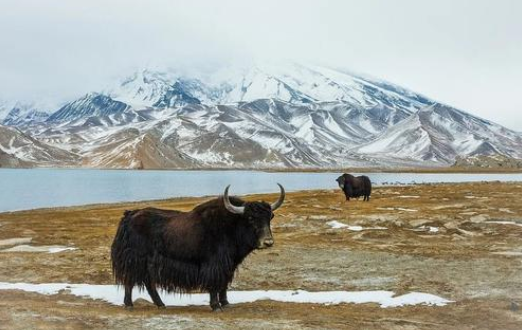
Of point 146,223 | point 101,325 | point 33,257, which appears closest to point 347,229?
point 33,257

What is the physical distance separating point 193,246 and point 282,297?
108 inches

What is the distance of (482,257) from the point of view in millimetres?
18609

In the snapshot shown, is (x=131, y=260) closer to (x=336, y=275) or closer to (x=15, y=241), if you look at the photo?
(x=336, y=275)

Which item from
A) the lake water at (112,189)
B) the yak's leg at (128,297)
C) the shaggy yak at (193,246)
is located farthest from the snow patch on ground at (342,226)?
the lake water at (112,189)

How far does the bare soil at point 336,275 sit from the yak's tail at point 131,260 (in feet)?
2.01

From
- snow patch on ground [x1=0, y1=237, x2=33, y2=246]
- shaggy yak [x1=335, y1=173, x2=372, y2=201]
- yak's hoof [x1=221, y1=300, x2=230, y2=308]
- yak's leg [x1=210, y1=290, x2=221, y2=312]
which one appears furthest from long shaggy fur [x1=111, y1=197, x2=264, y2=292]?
shaggy yak [x1=335, y1=173, x2=372, y2=201]

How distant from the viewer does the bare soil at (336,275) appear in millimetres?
10820

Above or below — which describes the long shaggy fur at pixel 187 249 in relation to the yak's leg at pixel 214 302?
above

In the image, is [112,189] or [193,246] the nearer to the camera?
[193,246]

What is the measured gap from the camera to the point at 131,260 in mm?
12945

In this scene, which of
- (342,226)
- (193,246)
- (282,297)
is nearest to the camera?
(193,246)

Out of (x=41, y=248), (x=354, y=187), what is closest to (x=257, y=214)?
(x=41, y=248)

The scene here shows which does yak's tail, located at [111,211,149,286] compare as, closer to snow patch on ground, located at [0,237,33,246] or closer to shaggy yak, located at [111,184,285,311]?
shaggy yak, located at [111,184,285,311]

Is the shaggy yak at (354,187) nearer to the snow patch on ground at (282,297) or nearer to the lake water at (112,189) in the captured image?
the lake water at (112,189)
